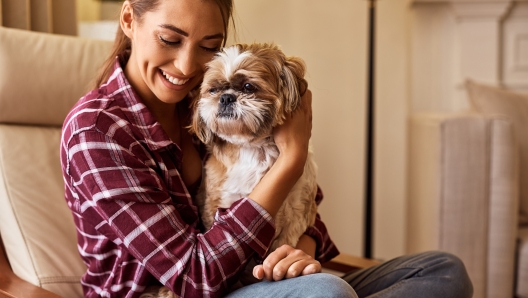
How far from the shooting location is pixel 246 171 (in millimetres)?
1464

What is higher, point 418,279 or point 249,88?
point 249,88

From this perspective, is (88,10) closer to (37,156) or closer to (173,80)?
(37,156)

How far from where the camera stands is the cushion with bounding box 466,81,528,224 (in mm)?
2684

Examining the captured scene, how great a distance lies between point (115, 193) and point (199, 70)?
39cm

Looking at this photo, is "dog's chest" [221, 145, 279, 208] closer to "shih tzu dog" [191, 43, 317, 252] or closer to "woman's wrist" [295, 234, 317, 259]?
"shih tzu dog" [191, 43, 317, 252]

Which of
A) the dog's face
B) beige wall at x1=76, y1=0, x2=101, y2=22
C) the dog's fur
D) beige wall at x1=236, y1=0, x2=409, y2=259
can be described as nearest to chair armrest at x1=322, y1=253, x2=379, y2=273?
the dog's fur

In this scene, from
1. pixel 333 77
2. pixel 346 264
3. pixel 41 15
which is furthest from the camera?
pixel 333 77

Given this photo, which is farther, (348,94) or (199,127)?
(348,94)

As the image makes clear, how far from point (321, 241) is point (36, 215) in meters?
0.83

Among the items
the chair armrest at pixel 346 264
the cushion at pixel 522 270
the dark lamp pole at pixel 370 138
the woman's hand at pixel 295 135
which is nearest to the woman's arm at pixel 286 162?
the woman's hand at pixel 295 135

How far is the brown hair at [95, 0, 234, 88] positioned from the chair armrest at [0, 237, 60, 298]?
0.56 m

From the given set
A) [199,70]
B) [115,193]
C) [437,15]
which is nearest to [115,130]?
[115,193]

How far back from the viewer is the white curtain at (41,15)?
6.53 ft

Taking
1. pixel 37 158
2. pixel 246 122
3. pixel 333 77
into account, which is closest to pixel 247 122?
pixel 246 122
